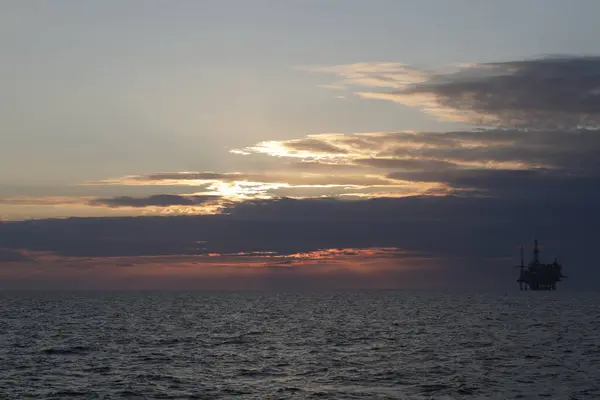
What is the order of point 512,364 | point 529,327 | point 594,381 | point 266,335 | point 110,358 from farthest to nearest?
point 529,327 → point 266,335 → point 110,358 → point 512,364 → point 594,381

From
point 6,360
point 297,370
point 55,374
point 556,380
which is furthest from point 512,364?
point 6,360

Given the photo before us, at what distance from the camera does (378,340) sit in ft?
267

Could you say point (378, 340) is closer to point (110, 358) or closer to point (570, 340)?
point (570, 340)

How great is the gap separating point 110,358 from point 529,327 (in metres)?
63.4

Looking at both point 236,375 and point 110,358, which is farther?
point 110,358

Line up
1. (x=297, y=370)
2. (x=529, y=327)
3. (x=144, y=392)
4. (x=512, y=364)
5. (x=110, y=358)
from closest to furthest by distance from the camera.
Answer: (x=144, y=392) → (x=297, y=370) → (x=512, y=364) → (x=110, y=358) → (x=529, y=327)

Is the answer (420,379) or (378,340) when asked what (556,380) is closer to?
(420,379)

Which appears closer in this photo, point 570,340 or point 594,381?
point 594,381

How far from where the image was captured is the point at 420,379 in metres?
50.9

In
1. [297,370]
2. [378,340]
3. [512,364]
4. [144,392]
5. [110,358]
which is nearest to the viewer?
[144,392]

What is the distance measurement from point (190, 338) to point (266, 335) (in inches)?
378

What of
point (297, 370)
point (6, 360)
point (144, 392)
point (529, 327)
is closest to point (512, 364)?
point (297, 370)

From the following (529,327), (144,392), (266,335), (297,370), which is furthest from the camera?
(529,327)

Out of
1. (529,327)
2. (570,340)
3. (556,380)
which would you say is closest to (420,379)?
(556,380)
